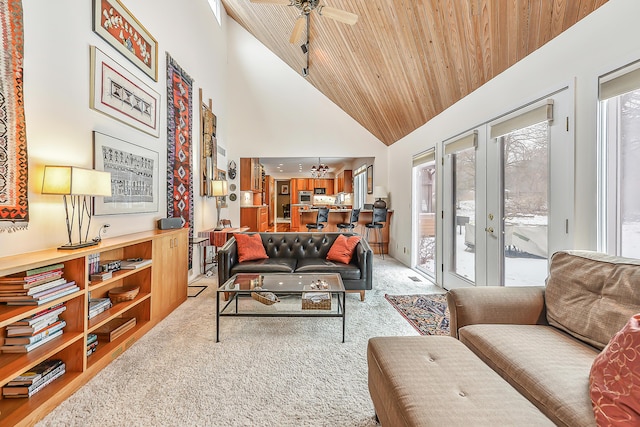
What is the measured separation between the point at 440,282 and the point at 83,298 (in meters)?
3.89

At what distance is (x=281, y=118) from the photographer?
672 centimetres

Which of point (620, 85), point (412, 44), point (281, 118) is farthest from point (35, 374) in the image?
point (281, 118)

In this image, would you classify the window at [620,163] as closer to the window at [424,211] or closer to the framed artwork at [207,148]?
the window at [424,211]

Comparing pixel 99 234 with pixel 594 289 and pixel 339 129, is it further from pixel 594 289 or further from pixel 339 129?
pixel 339 129

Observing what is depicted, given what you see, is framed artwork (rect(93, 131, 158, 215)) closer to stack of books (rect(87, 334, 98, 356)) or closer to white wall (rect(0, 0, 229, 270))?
white wall (rect(0, 0, 229, 270))

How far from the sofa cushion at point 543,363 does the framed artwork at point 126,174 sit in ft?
10.2

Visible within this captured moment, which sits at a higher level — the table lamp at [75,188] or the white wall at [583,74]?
the white wall at [583,74]

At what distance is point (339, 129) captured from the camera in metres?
6.77

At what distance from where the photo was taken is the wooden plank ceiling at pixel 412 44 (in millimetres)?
2232

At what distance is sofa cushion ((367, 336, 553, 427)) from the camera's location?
0.96 meters

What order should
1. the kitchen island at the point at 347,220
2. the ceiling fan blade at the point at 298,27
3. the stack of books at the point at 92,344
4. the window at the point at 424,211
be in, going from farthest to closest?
the kitchen island at the point at 347,220 < the window at the point at 424,211 < the ceiling fan blade at the point at 298,27 < the stack of books at the point at 92,344

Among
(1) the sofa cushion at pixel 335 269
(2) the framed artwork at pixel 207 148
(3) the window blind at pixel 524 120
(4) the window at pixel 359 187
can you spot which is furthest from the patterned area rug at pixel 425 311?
(4) the window at pixel 359 187

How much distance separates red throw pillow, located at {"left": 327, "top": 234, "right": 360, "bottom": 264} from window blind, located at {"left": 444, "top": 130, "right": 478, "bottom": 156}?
1663 mm

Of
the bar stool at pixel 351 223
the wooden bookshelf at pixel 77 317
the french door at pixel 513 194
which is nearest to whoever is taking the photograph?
the wooden bookshelf at pixel 77 317
